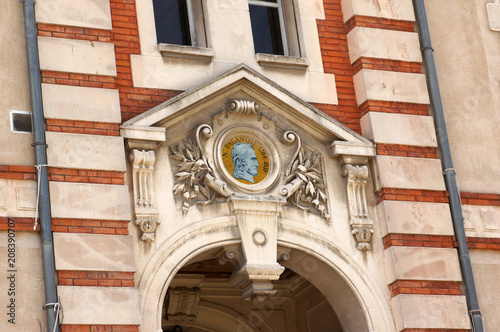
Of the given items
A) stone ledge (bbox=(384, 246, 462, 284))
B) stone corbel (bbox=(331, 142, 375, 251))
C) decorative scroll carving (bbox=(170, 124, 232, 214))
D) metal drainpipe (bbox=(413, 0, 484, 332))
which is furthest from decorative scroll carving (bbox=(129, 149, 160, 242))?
metal drainpipe (bbox=(413, 0, 484, 332))

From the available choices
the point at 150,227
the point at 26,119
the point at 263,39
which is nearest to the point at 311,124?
the point at 263,39

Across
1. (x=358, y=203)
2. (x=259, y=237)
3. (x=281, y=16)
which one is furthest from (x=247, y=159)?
(x=281, y=16)

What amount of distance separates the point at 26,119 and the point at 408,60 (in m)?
5.25

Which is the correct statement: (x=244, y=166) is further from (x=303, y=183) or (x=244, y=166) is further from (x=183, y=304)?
(x=183, y=304)

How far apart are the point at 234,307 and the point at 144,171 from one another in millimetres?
4377

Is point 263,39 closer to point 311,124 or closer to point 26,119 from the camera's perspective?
point 311,124

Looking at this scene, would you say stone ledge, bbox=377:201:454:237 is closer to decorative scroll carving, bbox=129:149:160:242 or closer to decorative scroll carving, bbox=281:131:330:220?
decorative scroll carving, bbox=281:131:330:220

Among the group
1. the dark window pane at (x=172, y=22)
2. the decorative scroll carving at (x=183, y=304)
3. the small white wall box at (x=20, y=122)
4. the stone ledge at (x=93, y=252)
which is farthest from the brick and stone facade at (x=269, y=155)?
the decorative scroll carving at (x=183, y=304)

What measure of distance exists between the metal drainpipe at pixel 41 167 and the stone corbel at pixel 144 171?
1.02 metres

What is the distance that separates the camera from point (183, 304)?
15828mm

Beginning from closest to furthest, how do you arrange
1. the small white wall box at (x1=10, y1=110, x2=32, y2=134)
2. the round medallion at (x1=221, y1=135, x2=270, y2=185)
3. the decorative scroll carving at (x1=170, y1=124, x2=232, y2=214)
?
the small white wall box at (x1=10, y1=110, x2=32, y2=134)
the decorative scroll carving at (x1=170, y1=124, x2=232, y2=214)
the round medallion at (x1=221, y1=135, x2=270, y2=185)

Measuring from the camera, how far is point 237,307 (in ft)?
53.5

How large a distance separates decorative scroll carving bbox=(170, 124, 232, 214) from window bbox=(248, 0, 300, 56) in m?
2.00

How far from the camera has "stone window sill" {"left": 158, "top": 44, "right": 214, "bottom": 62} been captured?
525 inches
